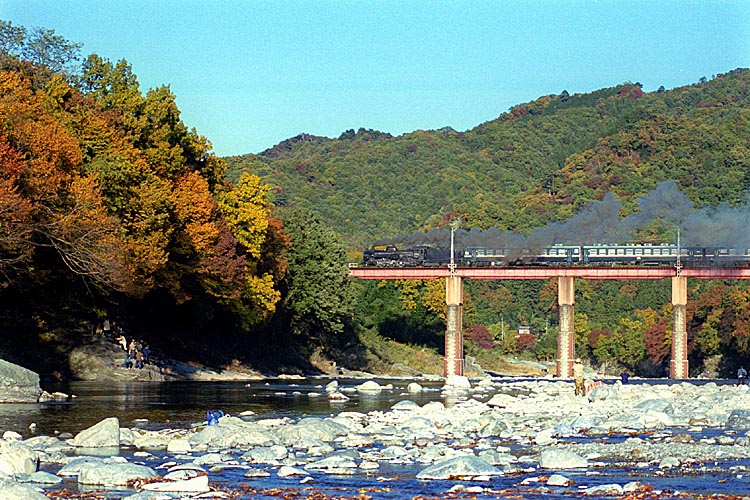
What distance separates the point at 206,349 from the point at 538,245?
45.2 meters

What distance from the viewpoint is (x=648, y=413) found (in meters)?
33.9

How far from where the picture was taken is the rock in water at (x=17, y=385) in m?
38.4

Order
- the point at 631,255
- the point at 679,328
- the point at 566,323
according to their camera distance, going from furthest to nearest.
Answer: the point at 631,255 < the point at 566,323 < the point at 679,328

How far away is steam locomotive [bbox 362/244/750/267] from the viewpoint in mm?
105688

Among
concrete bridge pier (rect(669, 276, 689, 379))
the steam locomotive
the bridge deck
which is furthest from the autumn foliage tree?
concrete bridge pier (rect(669, 276, 689, 379))

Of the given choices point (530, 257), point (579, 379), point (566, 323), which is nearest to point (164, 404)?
point (579, 379)

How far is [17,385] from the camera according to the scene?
39.3 m

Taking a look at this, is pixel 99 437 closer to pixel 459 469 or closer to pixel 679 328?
pixel 459 469

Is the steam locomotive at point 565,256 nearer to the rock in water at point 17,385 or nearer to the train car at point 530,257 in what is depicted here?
the train car at point 530,257

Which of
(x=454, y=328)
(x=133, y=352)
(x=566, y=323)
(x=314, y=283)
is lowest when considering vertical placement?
(x=133, y=352)

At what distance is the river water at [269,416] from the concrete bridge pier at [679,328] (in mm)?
51060

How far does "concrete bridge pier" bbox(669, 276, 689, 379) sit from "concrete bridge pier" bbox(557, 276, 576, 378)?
346 inches

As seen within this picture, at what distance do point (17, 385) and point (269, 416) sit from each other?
9.19m

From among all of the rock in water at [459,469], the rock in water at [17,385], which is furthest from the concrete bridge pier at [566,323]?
the rock in water at [459,469]
